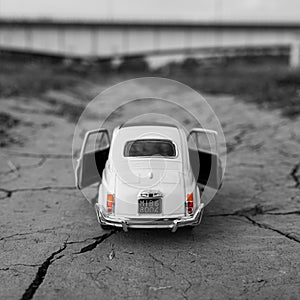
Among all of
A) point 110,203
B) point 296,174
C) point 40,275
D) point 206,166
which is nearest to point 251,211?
point 206,166

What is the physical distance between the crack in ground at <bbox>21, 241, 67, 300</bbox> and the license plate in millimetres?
994

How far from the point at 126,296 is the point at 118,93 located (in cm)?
1855

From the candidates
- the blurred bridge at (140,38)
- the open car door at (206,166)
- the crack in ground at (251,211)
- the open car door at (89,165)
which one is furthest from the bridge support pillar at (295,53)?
the open car door at (89,165)

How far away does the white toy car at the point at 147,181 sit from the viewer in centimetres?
491

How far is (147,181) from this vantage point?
5039 millimetres

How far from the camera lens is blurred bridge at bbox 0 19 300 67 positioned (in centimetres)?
3186

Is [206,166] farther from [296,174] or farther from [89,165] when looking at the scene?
[296,174]

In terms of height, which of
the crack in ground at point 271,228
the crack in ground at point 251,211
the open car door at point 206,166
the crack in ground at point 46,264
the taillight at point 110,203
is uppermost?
the taillight at point 110,203

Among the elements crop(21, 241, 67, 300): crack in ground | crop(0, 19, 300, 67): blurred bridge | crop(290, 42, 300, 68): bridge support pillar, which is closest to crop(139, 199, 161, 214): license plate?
crop(21, 241, 67, 300): crack in ground

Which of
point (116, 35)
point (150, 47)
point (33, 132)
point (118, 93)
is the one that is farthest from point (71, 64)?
point (33, 132)

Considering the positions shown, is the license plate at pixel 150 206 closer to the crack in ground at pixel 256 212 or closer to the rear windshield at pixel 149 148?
the rear windshield at pixel 149 148

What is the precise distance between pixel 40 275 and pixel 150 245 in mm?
1268

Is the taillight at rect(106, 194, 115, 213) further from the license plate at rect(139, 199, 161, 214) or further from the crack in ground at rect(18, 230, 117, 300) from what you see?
the crack in ground at rect(18, 230, 117, 300)

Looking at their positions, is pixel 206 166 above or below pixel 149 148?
below
